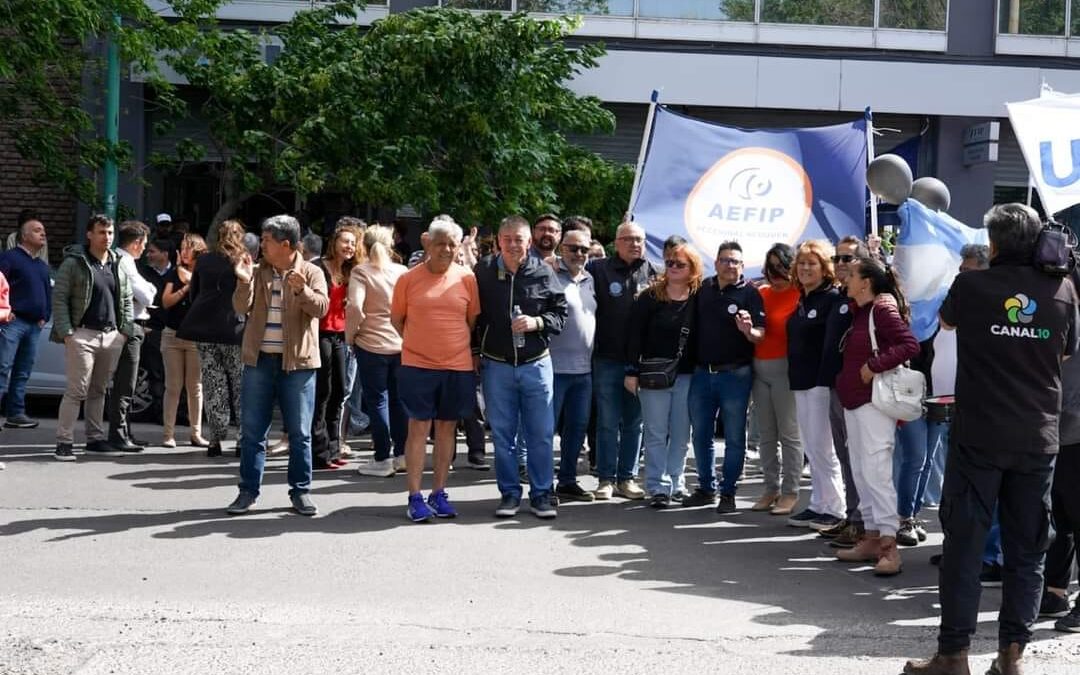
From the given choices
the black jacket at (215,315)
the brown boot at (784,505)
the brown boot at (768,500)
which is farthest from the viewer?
the black jacket at (215,315)

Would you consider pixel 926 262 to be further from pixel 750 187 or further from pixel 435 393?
pixel 435 393

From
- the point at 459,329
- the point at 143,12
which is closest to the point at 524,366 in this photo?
the point at 459,329

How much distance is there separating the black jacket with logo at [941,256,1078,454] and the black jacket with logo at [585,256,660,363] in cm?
416

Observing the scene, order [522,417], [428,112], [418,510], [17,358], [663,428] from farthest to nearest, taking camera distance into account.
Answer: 1. [428,112]
2. [17,358]
3. [663,428]
4. [522,417]
5. [418,510]

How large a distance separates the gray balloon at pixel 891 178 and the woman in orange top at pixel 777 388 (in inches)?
30.2

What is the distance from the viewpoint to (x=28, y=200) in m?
19.1

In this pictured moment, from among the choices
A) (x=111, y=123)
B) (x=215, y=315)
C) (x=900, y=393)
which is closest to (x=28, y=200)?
(x=111, y=123)

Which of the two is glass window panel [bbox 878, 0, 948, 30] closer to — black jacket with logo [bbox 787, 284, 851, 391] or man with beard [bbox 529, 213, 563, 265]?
man with beard [bbox 529, 213, 563, 265]

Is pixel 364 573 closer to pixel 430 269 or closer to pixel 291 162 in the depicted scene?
pixel 430 269

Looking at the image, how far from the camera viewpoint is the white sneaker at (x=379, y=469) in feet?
35.9

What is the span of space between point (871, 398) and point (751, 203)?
3372 mm

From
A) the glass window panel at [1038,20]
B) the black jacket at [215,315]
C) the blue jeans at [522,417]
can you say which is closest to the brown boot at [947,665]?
the blue jeans at [522,417]

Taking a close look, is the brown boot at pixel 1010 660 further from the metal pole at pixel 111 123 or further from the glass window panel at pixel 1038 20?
the glass window panel at pixel 1038 20

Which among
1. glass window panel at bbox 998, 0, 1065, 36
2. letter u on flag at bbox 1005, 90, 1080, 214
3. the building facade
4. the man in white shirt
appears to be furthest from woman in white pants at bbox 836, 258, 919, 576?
glass window panel at bbox 998, 0, 1065, 36
